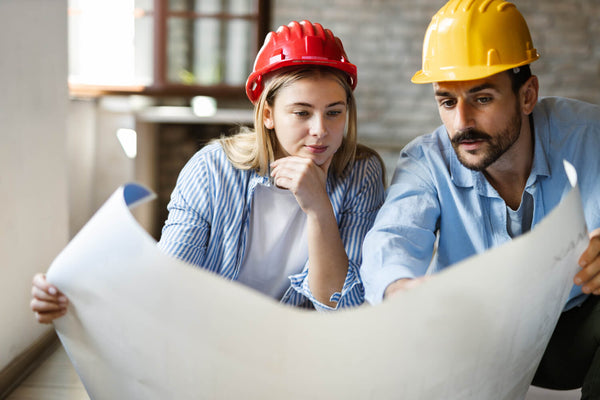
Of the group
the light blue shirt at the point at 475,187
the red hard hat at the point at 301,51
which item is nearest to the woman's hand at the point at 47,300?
the light blue shirt at the point at 475,187

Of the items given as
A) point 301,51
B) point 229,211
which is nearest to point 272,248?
point 229,211

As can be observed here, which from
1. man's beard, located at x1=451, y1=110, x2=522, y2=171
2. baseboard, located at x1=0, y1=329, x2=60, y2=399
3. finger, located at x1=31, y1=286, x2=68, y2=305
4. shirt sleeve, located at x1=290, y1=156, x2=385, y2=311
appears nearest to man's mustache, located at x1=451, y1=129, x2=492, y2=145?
man's beard, located at x1=451, y1=110, x2=522, y2=171

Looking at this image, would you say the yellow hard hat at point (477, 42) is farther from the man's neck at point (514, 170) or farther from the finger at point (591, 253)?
the finger at point (591, 253)

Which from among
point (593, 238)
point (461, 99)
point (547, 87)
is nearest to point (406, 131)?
point (547, 87)

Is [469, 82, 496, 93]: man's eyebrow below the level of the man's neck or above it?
above

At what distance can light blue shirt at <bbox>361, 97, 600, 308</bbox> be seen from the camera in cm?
138

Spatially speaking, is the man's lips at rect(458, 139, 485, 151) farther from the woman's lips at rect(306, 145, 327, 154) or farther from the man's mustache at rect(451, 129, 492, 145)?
the woman's lips at rect(306, 145, 327, 154)

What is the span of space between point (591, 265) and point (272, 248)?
0.78 metres

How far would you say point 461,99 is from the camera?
4.57 feet

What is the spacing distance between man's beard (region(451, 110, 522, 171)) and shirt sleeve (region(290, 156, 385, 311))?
Answer: 0.26 metres

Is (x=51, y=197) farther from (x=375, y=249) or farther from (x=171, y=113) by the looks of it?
(x=171, y=113)

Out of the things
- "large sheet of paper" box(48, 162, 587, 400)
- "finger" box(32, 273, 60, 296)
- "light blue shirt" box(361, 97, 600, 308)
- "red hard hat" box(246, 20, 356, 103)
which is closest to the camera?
"large sheet of paper" box(48, 162, 587, 400)

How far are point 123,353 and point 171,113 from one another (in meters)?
3.81

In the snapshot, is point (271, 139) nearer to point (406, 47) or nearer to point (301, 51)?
point (301, 51)
